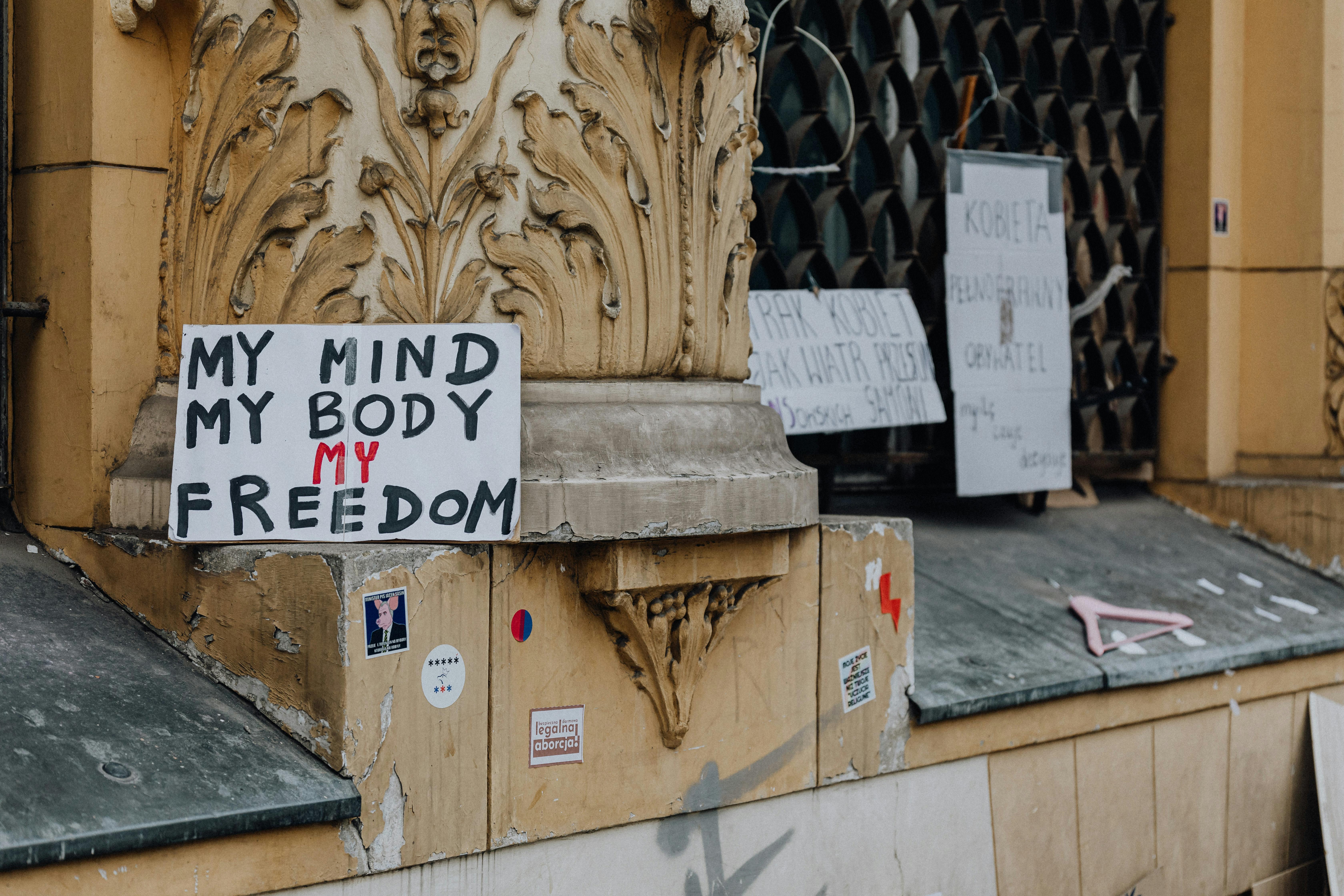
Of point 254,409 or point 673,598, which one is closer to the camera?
point 254,409

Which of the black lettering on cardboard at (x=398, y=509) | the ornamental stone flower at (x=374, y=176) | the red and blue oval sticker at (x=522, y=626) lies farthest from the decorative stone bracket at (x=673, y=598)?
the ornamental stone flower at (x=374, y=176)

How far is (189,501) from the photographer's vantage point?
2539 millimetres

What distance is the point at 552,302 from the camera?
8.93 feet

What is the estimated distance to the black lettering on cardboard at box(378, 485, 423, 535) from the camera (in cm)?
252

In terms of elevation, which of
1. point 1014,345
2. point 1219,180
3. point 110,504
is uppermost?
point 1219,180

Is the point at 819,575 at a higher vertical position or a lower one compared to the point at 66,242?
lower

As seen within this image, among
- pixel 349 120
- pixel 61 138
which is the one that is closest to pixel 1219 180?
pixel 349 120

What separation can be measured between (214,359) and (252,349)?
8cm

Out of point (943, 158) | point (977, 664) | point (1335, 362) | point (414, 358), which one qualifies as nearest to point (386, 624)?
point (414, 358)

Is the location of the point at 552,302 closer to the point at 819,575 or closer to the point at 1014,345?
the point at 819,575

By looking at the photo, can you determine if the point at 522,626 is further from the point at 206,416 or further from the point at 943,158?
the point at 943,158

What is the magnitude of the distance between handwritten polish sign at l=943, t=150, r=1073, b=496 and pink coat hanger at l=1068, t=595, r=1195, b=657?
1.95 ft

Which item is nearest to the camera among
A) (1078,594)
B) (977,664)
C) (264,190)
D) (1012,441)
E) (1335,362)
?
(264,190)

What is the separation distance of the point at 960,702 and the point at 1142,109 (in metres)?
3.55
